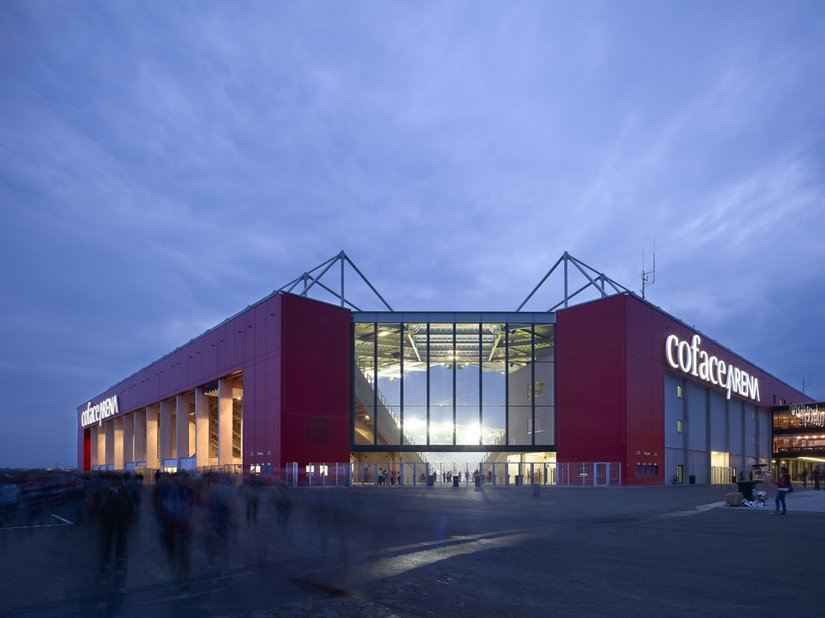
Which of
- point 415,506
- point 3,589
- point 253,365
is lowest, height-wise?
point 415,506

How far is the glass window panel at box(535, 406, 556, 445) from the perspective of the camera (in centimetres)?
5322

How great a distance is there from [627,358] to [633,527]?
3031cm

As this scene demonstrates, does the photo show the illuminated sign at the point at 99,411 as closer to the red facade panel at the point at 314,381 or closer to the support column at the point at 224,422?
the support column at the point at 224,422

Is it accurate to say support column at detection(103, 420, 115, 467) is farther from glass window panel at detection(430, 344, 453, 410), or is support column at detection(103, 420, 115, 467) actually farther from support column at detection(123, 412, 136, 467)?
glass window panel at detection(430, 344, 453, 410)

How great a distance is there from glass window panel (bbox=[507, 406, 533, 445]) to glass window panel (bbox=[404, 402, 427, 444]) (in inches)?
259

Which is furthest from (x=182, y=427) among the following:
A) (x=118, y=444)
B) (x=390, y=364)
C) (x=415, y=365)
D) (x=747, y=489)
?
(x=747, y=489)

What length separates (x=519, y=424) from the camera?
178 ft

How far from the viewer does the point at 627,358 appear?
4819 cm

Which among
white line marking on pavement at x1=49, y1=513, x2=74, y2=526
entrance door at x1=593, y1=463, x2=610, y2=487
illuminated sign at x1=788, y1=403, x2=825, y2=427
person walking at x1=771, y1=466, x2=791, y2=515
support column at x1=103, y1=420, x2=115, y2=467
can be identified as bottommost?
support column at x1=103, y1=420, x2=115, y2=467

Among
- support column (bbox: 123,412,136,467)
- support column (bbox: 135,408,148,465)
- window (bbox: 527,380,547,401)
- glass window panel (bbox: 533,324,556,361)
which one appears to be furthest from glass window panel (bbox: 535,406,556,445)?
support column (bbox: 123,412,136,467)

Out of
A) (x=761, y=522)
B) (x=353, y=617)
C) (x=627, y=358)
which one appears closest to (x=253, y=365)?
(x=627, y=358)

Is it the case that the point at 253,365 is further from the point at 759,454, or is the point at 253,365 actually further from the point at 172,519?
the point at 759,454

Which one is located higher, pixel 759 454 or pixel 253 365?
pixel 253 365

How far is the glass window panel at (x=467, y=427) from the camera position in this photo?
5434 cm
